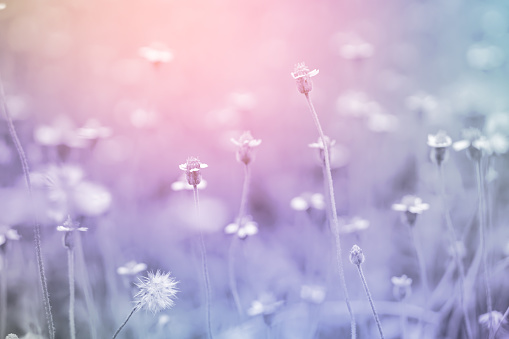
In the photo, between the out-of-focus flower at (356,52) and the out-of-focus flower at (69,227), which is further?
the out-of-focus flower at (356,52)

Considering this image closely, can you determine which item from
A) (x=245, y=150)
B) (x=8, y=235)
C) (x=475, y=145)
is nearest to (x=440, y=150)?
(x=475, y=145)

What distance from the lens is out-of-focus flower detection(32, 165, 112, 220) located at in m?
0.97

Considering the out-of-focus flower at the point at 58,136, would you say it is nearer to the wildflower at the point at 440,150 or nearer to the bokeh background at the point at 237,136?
the bokeh background at the point at 237,136

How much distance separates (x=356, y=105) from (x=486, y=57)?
507 millimetres

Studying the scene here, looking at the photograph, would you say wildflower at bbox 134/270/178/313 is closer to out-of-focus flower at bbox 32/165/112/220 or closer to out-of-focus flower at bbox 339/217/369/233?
out-of-focus flower at bbox 32/165/112/220

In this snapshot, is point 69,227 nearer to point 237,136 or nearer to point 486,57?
point 237,136

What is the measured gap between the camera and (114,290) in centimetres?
94

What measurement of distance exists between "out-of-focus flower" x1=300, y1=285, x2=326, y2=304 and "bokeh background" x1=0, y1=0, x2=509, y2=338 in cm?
2

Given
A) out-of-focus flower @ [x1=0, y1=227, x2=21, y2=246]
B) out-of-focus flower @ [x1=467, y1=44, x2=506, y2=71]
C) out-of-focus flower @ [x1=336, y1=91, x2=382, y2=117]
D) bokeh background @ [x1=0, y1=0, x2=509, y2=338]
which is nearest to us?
out-of-focus flower @ [x1=0, y1=227, x2=21, y2=246]

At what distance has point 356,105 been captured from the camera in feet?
4.28

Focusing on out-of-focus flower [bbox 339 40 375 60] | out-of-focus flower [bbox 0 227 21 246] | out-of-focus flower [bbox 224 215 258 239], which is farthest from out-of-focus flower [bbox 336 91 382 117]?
out-of-focus flower [bbox 0 227 21 246]

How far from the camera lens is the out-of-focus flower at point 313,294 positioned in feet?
2.97

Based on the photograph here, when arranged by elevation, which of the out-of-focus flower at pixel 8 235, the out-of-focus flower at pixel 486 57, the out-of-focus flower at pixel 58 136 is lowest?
the out-of-focus flower at pixel 8 235

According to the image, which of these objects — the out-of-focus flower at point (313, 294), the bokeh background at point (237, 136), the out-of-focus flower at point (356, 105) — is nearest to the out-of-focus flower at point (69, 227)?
the bokeh background at point (237, 136)
